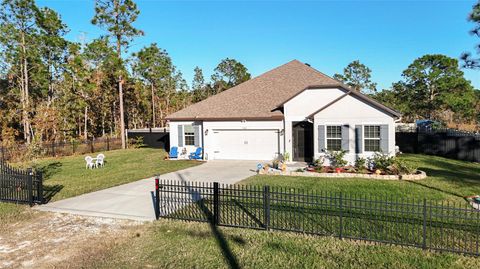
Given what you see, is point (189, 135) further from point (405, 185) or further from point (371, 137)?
point (405, 185)

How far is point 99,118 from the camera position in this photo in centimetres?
4500

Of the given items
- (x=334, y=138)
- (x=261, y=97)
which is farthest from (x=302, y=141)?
(x=261, y=97)

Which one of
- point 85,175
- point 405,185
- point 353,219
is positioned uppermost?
point 85,175

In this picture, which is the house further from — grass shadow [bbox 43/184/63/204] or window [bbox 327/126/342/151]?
grass shadow [bbox 43/184/63/204]

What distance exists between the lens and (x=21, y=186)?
36.4 feet

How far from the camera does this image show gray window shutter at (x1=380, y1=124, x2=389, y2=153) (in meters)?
16.2

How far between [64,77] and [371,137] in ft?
118

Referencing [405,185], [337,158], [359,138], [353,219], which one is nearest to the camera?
[353,219]

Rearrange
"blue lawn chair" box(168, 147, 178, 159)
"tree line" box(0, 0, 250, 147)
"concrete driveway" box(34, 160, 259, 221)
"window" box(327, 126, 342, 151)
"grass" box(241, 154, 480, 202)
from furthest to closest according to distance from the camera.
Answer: "tree line" box(0, 0, 250, 147)
"blue lawn chair" box(168, 147, 178, 159)
"window" box(327, 126, 342, 151)
"grass" box(241, 154, 480, 202)
"concrete driveway" box(34, 160, 259, 221)

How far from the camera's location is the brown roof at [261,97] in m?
21.3

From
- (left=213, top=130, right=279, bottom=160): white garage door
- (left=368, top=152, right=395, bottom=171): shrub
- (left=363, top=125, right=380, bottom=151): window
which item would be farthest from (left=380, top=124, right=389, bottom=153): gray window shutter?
(left=213, top=130, right=279, bottom=160): white garage door

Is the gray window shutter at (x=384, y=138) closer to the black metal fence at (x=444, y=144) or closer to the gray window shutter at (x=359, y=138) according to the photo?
the gray window shutter at (x=359, y=138)

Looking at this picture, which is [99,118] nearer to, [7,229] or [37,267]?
[7,229]

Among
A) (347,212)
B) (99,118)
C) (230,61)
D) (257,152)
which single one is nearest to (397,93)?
(230,61)
